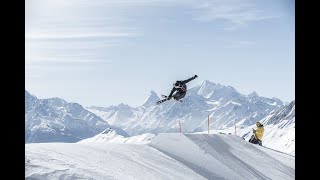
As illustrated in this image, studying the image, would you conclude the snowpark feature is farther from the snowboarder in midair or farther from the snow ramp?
the snowboarder in midair

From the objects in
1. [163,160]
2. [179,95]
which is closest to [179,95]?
[179,95]

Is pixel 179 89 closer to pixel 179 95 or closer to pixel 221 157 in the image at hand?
pixel 179 95

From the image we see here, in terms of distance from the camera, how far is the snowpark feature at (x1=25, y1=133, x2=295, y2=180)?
13656 millimetres

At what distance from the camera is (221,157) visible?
64.7ft

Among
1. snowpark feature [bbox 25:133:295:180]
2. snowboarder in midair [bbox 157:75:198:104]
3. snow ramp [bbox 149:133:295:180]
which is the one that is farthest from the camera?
snowboarder in midair [bbox 157:75:198:104]

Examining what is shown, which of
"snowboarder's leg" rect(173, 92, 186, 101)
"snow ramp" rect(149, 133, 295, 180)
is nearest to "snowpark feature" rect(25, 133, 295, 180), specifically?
"snow ramp" rect(149, 133, 295, 180)

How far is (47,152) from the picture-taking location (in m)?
14.9

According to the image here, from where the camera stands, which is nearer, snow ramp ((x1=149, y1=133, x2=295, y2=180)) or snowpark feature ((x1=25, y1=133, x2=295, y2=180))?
snowpark feature ((x1=25, y1=133, x2=295, y2=180))

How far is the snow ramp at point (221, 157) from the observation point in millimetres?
18422

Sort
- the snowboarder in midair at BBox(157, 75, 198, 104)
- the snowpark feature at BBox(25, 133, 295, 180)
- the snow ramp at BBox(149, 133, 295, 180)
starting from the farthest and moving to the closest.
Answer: the snowboarder in midair at BBox(157, 75, 198, 104), the snow ramp at BBox(149, 133, 295, 180), the snowpark feature at BBox(25, 133, 295, 180)
